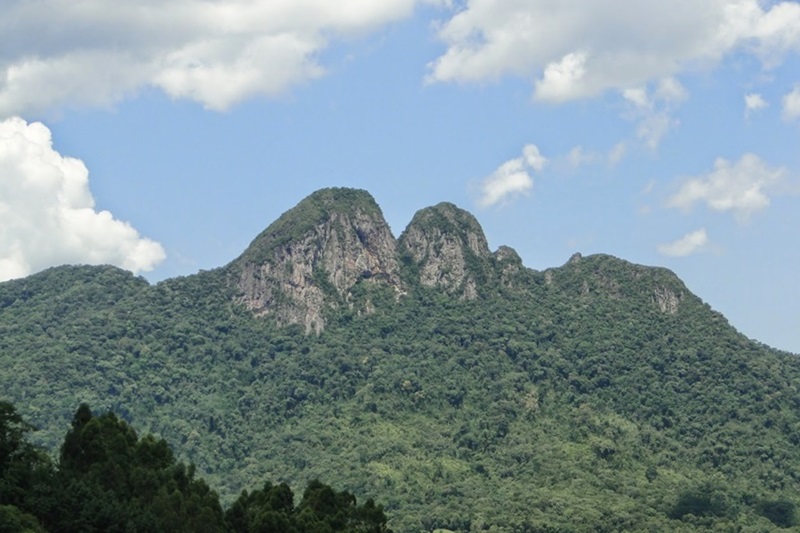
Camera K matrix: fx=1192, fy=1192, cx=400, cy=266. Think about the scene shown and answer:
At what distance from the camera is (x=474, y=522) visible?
13412 centimetres

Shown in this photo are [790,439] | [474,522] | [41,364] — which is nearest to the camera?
[474,522]

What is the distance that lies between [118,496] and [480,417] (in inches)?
4514

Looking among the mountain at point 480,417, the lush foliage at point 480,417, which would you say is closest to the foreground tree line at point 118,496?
the mountain at point 480,417

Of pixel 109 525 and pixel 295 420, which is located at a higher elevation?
pixel 295 420

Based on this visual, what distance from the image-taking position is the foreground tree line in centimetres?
5819

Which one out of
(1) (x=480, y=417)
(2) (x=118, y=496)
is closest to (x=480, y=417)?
(1) (x=480, y=417)

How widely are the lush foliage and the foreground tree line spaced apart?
62949 mm

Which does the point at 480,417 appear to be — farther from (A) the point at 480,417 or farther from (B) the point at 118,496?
(B) the point at 118,496

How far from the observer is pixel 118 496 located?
65.2m

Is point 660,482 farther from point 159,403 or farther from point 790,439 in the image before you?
point 159,403

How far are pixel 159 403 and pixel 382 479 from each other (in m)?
47.6

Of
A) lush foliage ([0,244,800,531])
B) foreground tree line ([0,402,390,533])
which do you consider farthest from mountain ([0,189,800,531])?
foreground tree line ([0,402,390,533])

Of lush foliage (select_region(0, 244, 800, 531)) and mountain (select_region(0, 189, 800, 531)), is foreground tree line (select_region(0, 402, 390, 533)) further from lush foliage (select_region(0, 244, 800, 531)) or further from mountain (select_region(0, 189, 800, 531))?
lush foliage (select_region(0, 244, 800, 531))

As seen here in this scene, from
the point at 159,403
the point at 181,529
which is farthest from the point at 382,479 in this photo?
the point at 181,529
